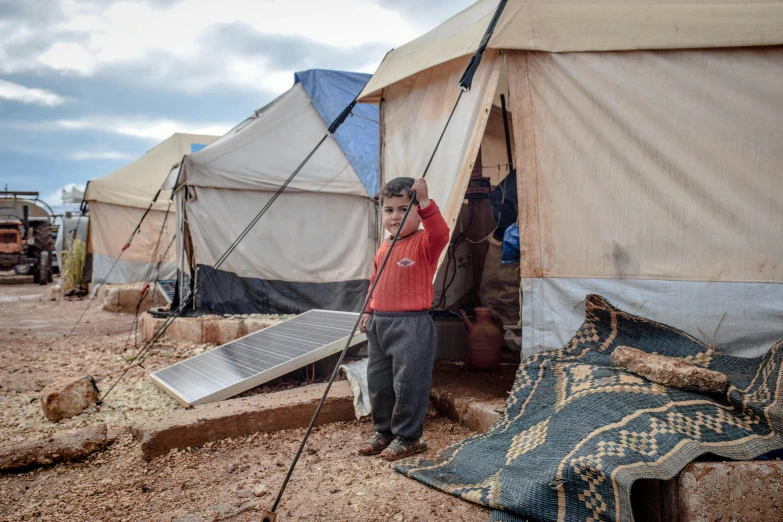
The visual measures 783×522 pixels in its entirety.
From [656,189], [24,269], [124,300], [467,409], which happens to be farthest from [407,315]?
[24,269]

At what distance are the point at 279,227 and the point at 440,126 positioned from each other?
411 centimetres

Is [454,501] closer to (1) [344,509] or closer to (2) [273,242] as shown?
(1) [344,509]

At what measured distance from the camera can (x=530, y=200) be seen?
141 inches

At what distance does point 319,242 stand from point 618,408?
5656 mm

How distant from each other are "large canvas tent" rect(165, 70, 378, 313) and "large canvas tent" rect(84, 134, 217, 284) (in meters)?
5.45

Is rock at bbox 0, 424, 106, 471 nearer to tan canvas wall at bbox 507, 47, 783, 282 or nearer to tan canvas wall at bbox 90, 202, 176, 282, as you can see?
tan canvas wall at bbox 507, 47, 783, 282

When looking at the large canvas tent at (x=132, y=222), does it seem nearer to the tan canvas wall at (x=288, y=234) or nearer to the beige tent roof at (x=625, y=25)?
the tan canvas wall at (x=288, y=234)

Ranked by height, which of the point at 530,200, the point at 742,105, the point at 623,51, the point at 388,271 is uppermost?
the point at 623,51

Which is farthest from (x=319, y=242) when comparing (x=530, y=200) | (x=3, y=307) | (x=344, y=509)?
(x=3, y=307)

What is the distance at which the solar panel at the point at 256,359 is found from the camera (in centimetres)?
432

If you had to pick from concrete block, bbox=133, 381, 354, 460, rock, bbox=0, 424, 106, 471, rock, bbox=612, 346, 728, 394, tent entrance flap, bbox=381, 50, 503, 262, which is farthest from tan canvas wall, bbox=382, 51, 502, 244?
rock, bbox=0, 424, 106, 471

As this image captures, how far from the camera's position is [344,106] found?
27.4 feet

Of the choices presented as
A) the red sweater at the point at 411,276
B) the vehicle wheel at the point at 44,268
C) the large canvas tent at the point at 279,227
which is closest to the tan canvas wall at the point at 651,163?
the red sweater at the point at 411,276

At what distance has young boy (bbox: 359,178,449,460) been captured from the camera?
312 cm
